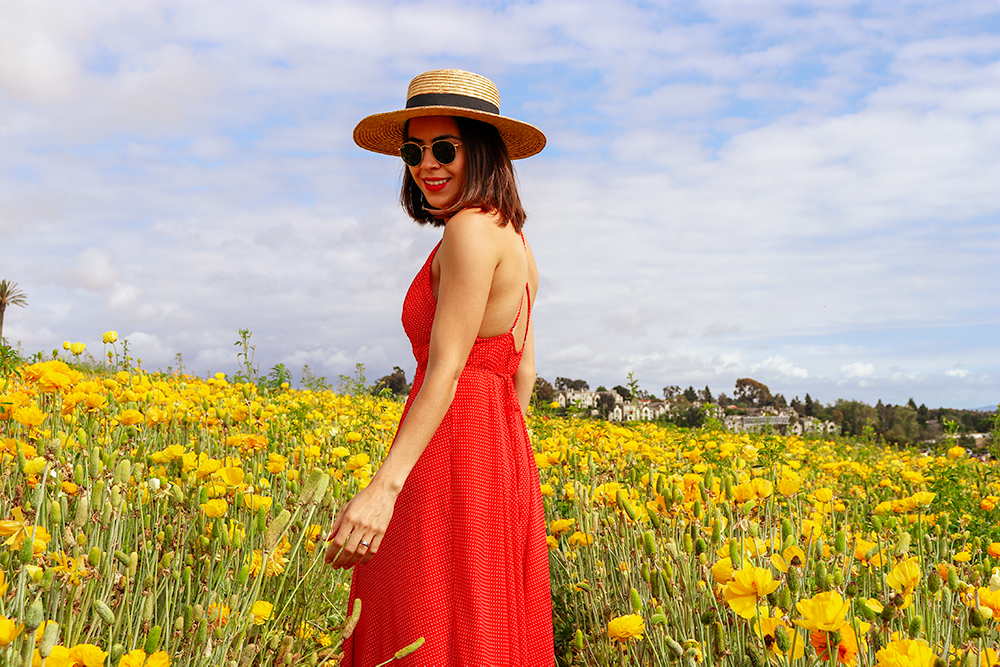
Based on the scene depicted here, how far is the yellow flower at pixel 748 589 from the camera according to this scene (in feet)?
4.57

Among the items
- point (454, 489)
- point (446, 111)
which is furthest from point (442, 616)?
point (446, 111)

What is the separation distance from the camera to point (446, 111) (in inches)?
80.0

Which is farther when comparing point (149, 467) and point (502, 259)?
point (149, 467)

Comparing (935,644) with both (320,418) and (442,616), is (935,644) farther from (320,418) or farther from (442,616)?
(320,418)

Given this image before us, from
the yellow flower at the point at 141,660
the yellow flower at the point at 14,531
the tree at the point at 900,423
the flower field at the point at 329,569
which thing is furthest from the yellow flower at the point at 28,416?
the tree at the point at 900,423

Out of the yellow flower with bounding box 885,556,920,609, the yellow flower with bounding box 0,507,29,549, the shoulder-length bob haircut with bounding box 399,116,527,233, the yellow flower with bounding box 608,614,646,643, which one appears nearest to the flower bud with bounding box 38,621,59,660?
the yellow flower with bounding box 0,507,29,549

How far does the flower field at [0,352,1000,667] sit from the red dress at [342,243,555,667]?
131 millimetres

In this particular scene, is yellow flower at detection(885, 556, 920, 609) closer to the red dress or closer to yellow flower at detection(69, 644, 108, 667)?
the red dress

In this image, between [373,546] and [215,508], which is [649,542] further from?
[215,508]

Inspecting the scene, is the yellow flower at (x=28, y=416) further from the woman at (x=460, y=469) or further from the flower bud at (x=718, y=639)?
the flower bud at (x=718, y=639)

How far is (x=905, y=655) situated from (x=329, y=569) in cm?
153

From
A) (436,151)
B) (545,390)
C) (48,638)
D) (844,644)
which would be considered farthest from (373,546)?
(545,390)

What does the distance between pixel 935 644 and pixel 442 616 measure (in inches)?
46.3

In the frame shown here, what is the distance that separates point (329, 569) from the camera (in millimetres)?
2205
